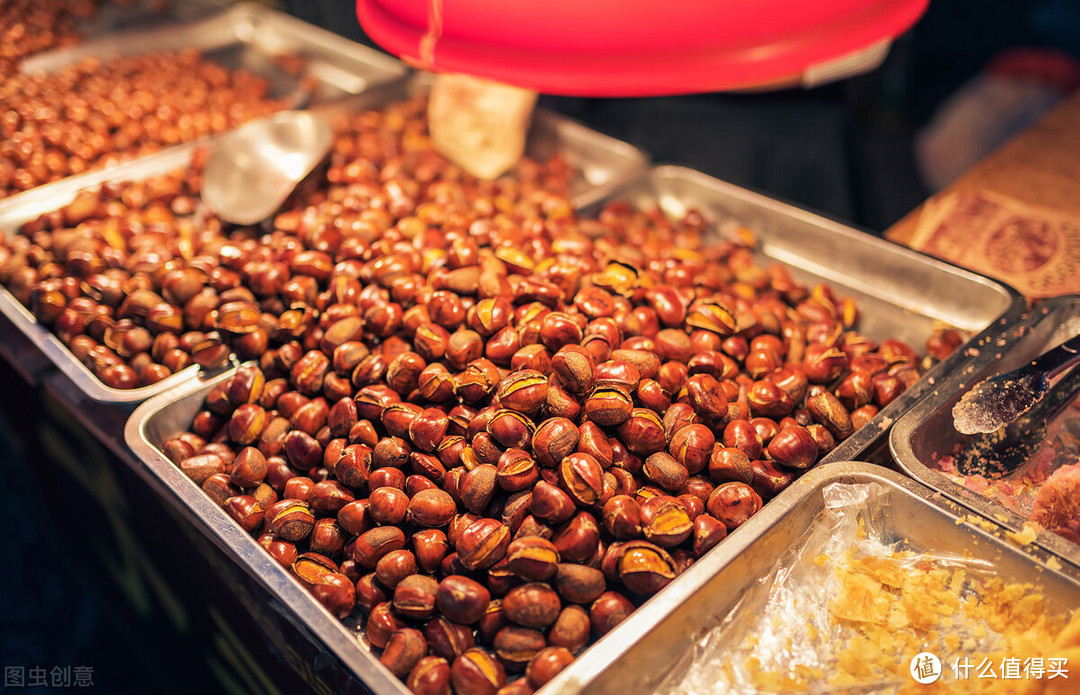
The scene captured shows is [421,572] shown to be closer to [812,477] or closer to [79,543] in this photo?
[812,477]

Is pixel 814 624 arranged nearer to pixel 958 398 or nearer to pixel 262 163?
pixel 958 398

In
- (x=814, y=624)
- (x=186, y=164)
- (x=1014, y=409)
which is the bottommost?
(x=814, y=624)

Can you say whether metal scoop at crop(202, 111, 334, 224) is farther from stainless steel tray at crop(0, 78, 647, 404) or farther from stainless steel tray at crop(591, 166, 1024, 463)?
stainless steel tray at crop(591, 166, 1024, 463)

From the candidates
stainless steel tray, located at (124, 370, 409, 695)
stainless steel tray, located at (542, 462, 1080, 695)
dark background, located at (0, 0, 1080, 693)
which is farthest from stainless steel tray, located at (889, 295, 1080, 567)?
dark background, located at (0, 0, 1080, 693)

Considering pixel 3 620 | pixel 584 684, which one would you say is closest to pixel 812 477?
pixel 584 684

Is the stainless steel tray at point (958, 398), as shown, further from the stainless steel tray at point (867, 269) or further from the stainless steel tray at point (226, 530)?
the stainless steel tray at point (226, 530)

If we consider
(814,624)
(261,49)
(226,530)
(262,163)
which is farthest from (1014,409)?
(261,49)
